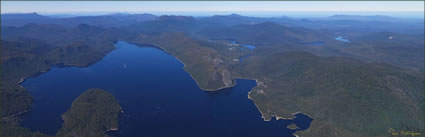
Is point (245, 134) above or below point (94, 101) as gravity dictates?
below

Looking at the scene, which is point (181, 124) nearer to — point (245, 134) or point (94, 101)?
point (245, 134)

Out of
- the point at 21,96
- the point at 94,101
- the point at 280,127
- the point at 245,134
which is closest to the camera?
the point at 245,134

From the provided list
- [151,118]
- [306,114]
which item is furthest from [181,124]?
[306,114]

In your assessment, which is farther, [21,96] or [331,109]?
[21,96]

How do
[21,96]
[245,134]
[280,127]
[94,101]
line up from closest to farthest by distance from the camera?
[245,134], [280,127], [94,101], [21,96]

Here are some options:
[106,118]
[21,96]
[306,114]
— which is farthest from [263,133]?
[21,96]

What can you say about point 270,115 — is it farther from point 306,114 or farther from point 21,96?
point 21,96
